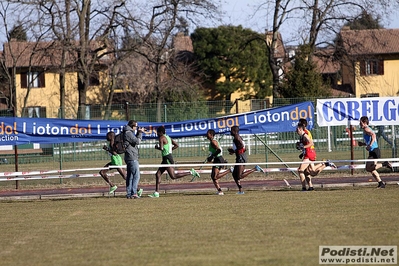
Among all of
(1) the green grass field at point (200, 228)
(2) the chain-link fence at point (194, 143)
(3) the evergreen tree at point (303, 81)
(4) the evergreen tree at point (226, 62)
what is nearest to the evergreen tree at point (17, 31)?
(2) the chain-link fence at point (194, 143)

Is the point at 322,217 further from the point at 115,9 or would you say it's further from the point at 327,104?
the point at 115,9

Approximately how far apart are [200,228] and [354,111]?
1258 cm

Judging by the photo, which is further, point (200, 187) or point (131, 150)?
point (200, 187)

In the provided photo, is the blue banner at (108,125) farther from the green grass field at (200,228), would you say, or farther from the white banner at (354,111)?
the green grass field at (200,228)

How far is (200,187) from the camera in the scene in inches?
915

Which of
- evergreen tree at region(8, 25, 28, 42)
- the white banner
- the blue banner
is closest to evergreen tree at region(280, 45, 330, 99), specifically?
the blue banner

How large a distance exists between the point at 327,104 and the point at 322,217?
1095cm

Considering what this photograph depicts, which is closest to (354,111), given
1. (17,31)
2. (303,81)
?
(303,81)

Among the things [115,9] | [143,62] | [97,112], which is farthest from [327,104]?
[143,62]

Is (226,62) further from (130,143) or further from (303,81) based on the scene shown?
(130,143)

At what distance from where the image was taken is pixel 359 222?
1308cm

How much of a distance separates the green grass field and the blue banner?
5737 millimetres

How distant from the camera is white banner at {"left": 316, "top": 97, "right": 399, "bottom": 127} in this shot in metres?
24.5

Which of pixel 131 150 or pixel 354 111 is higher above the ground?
pixel 354 111
